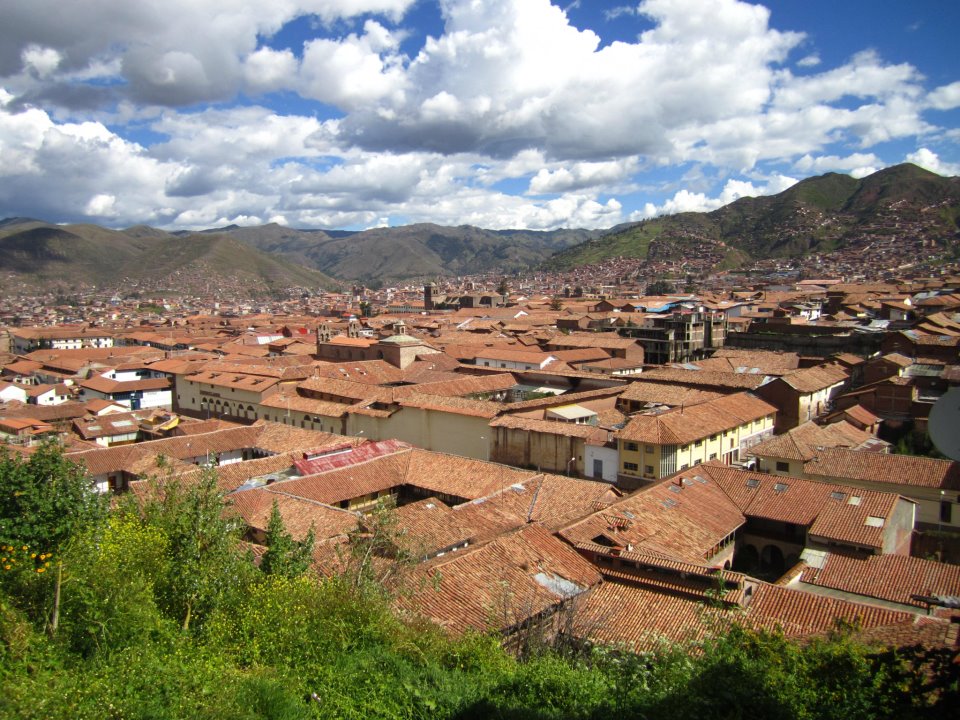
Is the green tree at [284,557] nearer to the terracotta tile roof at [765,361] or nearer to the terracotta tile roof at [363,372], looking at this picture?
the terracotta tile roof at [363,372]

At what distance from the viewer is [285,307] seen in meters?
165

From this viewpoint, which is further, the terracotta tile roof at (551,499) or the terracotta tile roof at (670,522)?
the terracotta tile roof at (551,499)

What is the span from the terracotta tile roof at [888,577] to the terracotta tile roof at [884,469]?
626 centimetres

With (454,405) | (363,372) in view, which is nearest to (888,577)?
(454,405)

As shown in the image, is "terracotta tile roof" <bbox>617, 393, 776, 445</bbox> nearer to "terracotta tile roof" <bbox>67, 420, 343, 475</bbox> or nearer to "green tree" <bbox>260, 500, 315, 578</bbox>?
"terracotta tile roof" <bbox>67, 420, 343, 475</bbox>

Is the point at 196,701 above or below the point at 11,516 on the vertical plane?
below

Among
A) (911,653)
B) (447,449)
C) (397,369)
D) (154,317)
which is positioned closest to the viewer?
(911,653)

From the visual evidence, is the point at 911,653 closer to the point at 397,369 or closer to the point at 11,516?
the point at 11,516

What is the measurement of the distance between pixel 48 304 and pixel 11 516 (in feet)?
578

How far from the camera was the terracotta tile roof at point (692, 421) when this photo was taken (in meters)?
23.9

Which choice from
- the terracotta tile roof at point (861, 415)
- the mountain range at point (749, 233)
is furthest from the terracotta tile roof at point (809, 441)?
the mountain range at point (749, 233)

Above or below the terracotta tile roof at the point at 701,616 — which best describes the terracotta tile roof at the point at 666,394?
above

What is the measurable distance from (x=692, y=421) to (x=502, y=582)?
605 inches

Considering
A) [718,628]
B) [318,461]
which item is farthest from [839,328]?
[718,628]
